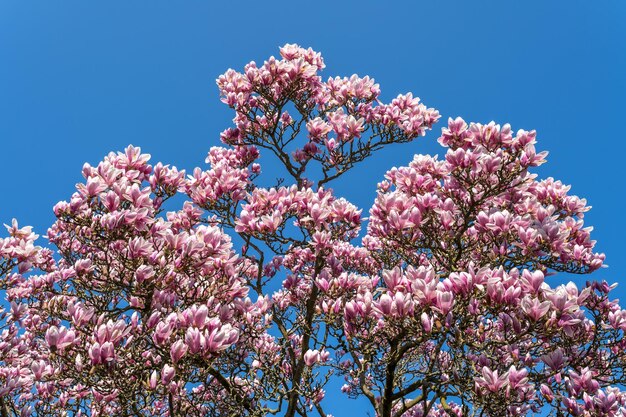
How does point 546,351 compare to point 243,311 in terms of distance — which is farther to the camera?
point 243,311

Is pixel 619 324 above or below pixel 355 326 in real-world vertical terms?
above

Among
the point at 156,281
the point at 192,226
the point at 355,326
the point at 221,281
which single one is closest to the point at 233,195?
the point at 192,226

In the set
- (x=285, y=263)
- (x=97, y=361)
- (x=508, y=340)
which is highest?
(x=285, y=263)

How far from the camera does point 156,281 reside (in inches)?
189

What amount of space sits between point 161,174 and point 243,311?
6.61ft

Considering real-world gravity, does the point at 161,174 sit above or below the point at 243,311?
above

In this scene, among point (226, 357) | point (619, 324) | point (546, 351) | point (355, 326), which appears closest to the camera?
A: point (355, 326)

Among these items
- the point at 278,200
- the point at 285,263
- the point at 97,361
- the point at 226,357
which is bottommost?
the point at 97,361

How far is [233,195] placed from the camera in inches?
249

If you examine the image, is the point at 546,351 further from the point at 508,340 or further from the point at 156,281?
the point at 156,281

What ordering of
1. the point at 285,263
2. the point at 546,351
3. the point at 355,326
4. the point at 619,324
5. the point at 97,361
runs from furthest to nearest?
the point at 285,263, the point at 619,324, the point at 546,351, the point at 355,326, the point at 97,361

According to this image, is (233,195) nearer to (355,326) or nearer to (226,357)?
(226,357)

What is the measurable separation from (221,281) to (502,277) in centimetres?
311

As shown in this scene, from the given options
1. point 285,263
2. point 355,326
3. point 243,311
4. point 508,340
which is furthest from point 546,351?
point 285,263
